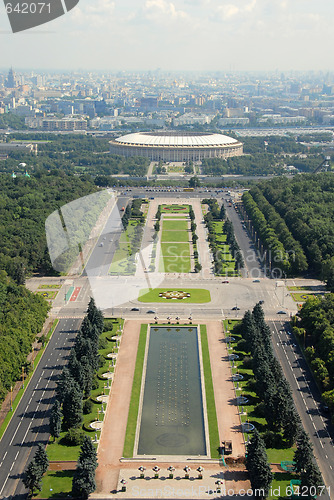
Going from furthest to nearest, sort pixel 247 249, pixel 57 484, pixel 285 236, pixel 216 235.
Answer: pixel 216 235
pixel 247 249
pixel 285 236
pixel 57 484

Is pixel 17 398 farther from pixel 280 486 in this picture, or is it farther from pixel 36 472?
pixel 280 486

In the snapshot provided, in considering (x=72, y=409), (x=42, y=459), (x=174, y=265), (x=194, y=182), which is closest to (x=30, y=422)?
(x=72, y=409)

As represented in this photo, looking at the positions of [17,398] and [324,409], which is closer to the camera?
[324,409]

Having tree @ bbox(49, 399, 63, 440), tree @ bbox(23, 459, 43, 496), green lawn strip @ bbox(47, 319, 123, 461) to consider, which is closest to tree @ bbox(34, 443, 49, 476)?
tree @ bbox(23, 459, 43, 496)

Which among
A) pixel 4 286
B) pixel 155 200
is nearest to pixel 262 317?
pixel 4 286

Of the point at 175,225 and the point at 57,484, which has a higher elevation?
the point at 175,225

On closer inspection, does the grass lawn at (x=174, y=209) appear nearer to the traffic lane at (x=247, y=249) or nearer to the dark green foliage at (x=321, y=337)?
the traffic lane at (x=247, y=249)

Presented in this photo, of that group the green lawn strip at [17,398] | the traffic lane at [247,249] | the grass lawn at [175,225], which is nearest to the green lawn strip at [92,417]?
the green lawn strip at [17,398]
